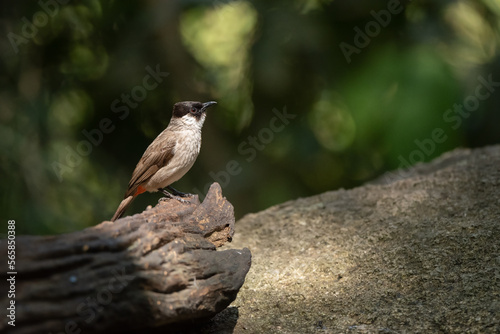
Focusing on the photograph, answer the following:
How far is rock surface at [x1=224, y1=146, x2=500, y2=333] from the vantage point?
258cm

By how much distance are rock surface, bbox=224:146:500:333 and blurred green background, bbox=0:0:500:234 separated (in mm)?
955

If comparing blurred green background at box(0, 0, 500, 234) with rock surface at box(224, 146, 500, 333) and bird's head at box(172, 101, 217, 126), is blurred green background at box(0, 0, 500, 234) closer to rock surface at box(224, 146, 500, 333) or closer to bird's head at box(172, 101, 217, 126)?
rock surface at box(224, 146, 500, 333)

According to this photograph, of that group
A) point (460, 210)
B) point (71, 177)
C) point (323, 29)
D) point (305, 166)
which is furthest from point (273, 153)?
point (460, 210)

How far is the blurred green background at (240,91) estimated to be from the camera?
16.1ft

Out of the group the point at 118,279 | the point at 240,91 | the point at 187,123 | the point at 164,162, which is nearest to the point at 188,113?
the point at 187,123

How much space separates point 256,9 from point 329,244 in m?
2.83

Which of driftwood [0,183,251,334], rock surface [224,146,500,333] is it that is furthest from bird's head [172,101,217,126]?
driftwood [0,183,251,334]

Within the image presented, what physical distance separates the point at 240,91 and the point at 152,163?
203 centimetres

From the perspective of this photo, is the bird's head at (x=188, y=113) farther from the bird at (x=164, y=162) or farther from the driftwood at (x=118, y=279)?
the driftwood at (x=118, y=279)

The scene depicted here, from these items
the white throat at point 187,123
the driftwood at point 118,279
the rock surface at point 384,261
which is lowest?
the rock surface at point 384,261

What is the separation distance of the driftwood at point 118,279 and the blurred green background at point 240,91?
9.36ft

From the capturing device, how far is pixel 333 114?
226 inches

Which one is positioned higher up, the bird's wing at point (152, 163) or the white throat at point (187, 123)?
the white throat at point (187, 123)

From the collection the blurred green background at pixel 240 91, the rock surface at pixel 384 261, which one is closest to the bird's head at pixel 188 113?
the rock surface at pixel 384 261
